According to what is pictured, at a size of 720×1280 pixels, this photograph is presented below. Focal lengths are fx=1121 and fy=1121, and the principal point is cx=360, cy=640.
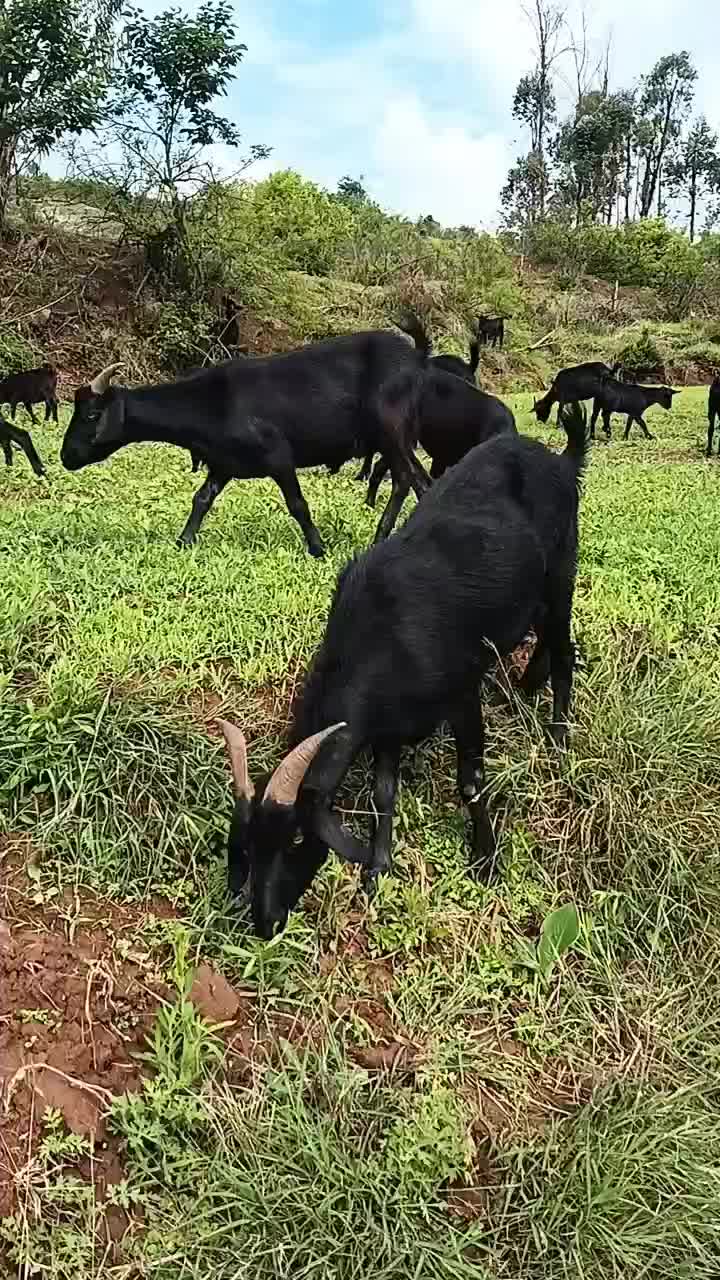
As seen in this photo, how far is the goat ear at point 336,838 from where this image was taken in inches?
156

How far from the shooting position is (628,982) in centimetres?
449

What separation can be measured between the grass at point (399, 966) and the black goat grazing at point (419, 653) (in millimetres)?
251

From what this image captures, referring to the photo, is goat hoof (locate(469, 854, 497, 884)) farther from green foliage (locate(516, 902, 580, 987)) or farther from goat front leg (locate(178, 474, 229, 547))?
goat front leg (locate(178, 474, 229, 547))

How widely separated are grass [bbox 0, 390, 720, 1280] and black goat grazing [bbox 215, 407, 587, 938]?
0.82 ft

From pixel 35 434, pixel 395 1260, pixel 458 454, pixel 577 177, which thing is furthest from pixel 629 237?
pixel 395 1260

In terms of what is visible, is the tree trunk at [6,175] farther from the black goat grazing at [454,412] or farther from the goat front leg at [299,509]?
the goat front leg at [299,509]

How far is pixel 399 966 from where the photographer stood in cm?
431

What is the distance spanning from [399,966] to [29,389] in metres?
10.8

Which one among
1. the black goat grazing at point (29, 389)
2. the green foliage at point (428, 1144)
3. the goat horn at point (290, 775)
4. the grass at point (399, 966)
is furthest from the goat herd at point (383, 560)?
the black goat grazing at point (29, 389)

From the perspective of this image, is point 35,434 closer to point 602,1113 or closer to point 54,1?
point 54,1

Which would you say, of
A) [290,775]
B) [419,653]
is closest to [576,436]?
[419,653]

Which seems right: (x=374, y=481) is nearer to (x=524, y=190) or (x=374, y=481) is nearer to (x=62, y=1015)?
(x=62, y=1015)

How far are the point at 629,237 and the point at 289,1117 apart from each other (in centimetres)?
3441

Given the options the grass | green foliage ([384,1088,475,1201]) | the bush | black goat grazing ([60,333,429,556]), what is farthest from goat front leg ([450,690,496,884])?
the bush
